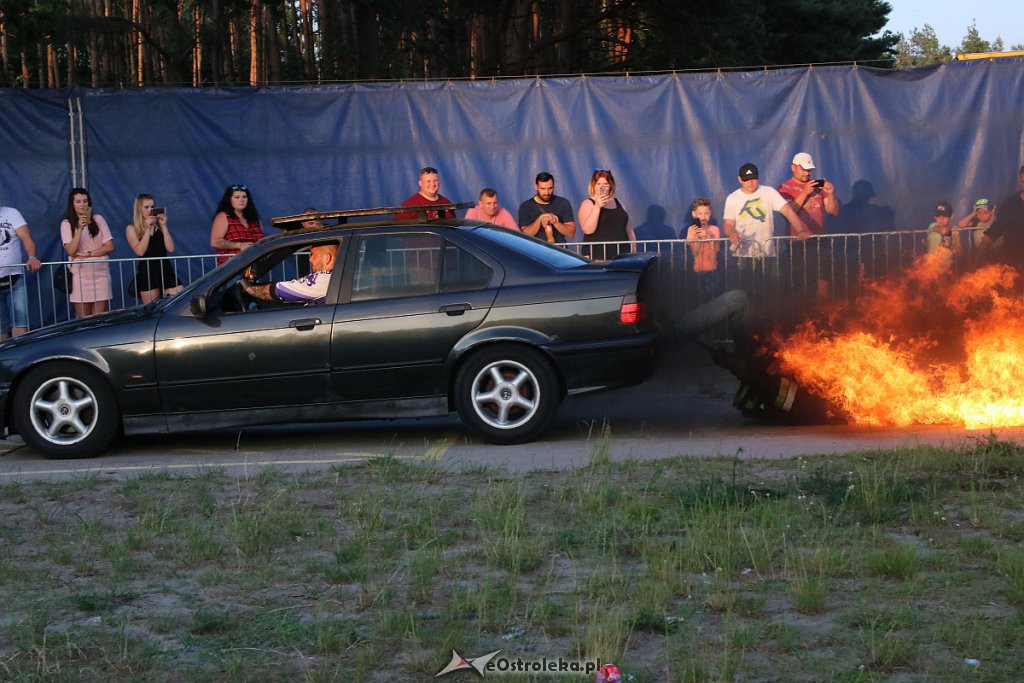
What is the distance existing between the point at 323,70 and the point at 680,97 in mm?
9416

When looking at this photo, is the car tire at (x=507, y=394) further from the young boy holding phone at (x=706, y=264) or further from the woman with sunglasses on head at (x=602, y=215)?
the woman with sunglasses on head at (x=602, y=215)

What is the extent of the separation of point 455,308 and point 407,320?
343mm

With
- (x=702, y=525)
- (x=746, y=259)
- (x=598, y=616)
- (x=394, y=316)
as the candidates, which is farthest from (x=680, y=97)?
(x=598, y=616)

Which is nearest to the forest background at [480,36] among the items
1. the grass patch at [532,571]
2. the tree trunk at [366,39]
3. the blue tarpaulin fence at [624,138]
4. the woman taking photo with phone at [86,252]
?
the tree trunk at [366,39]

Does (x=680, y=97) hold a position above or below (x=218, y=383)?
above

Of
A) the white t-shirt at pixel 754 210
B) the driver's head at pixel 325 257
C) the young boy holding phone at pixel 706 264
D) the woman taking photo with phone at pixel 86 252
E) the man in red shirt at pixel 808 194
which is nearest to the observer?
the driver's head at pixel 325 257

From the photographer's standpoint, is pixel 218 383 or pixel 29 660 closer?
pixel 29 660

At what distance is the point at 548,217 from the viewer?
47.1 feet

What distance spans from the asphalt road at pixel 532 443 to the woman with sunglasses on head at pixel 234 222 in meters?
3.65

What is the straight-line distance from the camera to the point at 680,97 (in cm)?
1662

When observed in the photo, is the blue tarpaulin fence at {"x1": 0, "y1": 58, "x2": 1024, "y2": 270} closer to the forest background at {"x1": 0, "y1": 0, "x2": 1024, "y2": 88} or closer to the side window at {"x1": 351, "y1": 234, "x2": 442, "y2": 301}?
the forest background at {"x1": 0, "y1": 0, "x2": 1024, "y2": 88}

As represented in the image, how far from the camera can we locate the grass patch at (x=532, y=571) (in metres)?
4.57

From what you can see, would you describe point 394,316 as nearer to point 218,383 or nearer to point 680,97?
point 218,383

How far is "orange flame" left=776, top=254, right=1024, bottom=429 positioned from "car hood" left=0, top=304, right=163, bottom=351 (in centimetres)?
455
